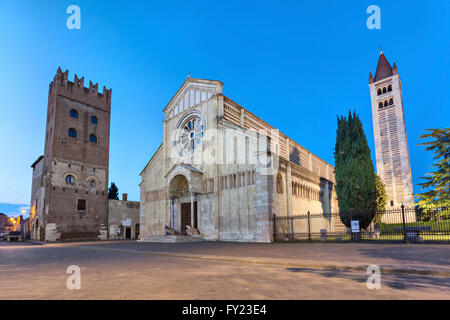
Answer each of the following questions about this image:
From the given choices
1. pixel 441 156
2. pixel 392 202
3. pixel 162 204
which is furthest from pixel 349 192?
pixel 392 202

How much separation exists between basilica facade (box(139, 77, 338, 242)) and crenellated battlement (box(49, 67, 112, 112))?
15.7 m

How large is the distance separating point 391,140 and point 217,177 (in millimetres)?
33648

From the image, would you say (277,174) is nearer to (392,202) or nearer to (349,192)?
(349,192)

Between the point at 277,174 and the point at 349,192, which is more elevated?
the point at 277,174

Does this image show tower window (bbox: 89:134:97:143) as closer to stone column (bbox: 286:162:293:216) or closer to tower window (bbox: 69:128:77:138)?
tower window (bbox: 69:128:77:138)

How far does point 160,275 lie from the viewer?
7.97 m

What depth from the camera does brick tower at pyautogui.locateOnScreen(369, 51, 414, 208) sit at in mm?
43634

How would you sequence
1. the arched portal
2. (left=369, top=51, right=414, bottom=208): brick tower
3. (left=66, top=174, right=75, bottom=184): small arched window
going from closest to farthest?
1. the arched portal
2. (left=66, top=174, right=75, bottom=184): small arched window
3. (left=369, top=51, right=414, bottom=208): brick tower

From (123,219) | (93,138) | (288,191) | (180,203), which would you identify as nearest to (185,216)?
(180,203)

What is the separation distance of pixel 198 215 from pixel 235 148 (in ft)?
24.1

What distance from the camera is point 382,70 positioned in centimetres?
5022

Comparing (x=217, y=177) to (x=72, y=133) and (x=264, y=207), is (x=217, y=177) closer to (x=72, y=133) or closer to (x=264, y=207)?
(x=264, y=207)

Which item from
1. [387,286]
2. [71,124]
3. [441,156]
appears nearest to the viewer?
[387,286]

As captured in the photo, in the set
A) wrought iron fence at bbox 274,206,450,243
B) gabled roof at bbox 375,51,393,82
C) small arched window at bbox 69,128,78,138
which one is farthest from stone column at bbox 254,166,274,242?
gabled roof at bbox 375,51,393,82
